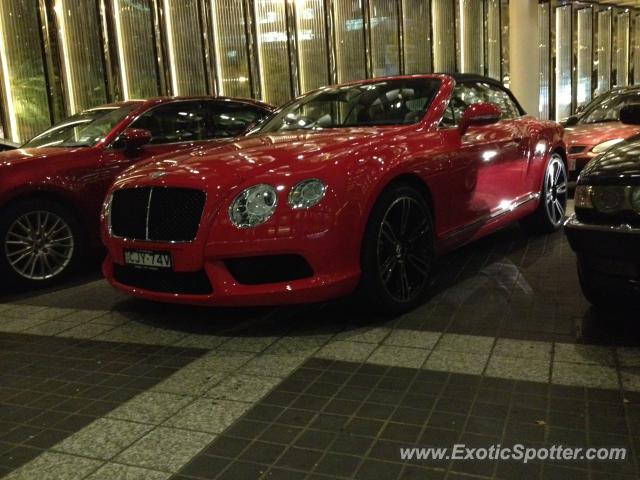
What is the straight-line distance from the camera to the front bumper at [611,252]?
3070 millimetres

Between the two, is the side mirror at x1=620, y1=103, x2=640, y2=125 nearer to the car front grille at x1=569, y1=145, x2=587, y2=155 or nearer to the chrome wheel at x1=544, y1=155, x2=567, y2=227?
the chrome wheel at x1=544, y1=155, x2=567, y2=227

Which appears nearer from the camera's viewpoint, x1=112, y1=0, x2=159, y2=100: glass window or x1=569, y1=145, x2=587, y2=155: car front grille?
x1=569, y1=145, x2=587, y2=155: car front grille

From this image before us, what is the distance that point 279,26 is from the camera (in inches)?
515

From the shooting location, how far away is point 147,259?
12.4 ft

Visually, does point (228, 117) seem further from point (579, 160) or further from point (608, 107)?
point (608, 107)

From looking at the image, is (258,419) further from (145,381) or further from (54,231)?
(54,231)

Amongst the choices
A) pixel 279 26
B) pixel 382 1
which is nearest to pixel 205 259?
pixel 279 26

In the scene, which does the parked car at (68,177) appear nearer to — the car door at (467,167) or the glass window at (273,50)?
the car door at (467,167)

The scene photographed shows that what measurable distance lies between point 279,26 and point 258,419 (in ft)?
38.0

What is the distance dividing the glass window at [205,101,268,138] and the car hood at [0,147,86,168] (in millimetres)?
1592

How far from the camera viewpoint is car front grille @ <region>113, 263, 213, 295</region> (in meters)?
3.64

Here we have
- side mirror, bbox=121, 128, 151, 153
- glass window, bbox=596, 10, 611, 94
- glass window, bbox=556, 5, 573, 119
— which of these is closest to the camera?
side mirror, bbox=121, 128, 151, 153

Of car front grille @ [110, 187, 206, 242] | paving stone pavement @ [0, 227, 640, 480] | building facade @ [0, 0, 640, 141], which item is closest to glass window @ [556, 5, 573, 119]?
building facade @ [0, 0, 640, 141]

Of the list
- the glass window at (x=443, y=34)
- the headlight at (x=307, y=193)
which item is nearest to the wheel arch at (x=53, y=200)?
the headlight at (x=307, y=193)
